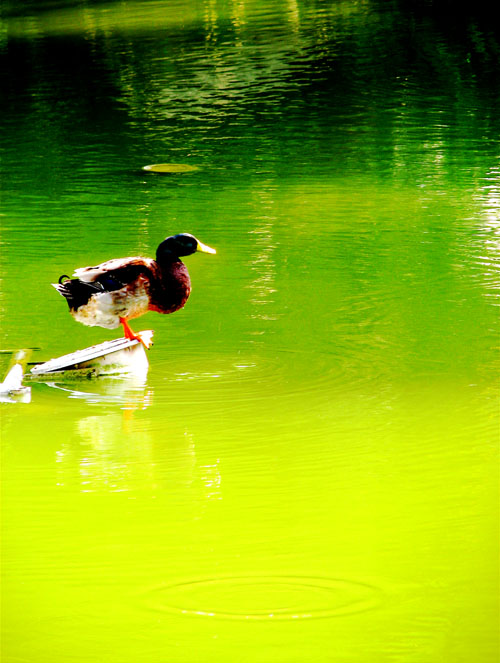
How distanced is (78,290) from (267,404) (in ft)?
3.61

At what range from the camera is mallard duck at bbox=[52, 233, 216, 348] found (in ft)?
18.3

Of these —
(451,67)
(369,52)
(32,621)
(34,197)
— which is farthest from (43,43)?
(32,621)

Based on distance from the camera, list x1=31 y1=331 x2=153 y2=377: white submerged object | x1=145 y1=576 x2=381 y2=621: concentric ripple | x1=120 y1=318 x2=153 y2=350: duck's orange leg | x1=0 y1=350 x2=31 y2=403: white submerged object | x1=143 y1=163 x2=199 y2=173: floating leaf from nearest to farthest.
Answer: x1=145 y1=576 x2=381 y2=621: concentric ripple
x1=0 y1=350 x2=31 y2=403: white submerged object
x1=31 y1=331 x2=153 y2=377: white submerged object
x1=120 y1=318 x2=153 y2=350: duck's orange leg
x1=143 y1=163 x2=199 y2=173: floating leaf

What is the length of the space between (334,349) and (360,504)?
1820 millimetres

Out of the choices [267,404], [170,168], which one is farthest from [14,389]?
[170,168]

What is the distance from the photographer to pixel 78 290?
18.5 feet

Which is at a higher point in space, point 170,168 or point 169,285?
point 169,285

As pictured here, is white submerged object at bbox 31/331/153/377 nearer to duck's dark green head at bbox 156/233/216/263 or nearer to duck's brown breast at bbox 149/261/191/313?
duck's brown breast at bbox 149/261/191/313

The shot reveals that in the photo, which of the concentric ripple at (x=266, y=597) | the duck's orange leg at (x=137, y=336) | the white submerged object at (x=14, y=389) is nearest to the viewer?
the concentric ripple at (x=266, y=597)

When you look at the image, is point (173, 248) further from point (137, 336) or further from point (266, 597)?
point (266, 597)

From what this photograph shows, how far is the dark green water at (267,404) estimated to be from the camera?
3.56 meters

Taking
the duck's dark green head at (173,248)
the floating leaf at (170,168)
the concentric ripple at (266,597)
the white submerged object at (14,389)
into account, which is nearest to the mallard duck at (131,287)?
the duck's dark green head at (173,248)

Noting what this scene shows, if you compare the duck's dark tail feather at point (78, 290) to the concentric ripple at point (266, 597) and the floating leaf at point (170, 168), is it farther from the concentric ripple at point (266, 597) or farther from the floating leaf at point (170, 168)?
the floating leaf at point (170, 168)

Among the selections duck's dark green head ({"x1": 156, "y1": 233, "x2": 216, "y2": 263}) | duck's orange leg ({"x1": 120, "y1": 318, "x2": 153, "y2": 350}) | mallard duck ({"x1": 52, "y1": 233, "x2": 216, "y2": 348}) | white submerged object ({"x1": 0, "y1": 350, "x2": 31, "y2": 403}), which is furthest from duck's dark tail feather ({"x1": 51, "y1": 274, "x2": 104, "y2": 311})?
white submerged object ({"x1": 0, "y1": 350, "x2": 31, "y2": 403})
